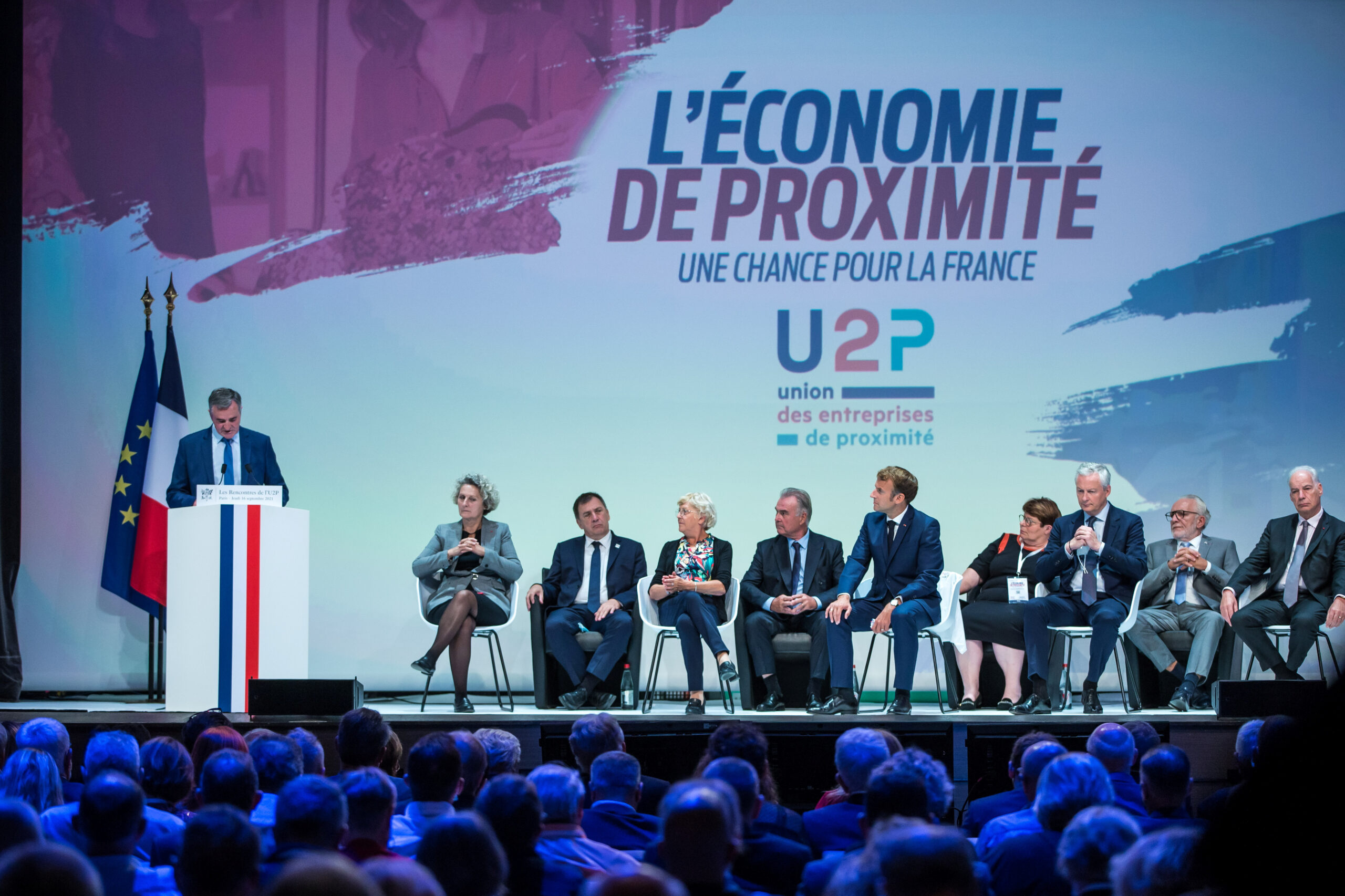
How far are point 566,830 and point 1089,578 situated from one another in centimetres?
394

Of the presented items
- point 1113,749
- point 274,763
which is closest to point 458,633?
point 274,763

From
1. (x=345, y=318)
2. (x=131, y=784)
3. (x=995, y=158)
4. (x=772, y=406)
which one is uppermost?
(x=995, y=158)

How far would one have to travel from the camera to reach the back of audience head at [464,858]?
2014mm

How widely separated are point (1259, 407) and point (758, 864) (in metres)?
5.68

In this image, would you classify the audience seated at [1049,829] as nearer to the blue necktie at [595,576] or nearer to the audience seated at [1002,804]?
the audience seated at [1002,804]

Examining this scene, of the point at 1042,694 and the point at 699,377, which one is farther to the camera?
the point at 699,377

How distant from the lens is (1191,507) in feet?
21.6

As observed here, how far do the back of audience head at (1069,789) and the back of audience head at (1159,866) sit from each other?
2.45 ft

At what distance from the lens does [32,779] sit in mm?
3207

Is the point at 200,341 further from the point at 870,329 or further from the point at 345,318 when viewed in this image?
the point at 870,329

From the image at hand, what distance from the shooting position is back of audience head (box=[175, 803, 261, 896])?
2.01 metres

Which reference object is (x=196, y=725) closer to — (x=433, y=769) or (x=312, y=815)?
(x=433, y=769)

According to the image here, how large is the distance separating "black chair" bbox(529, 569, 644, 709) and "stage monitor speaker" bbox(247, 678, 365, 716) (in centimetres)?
142

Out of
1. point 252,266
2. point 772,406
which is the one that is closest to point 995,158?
point 772,406
